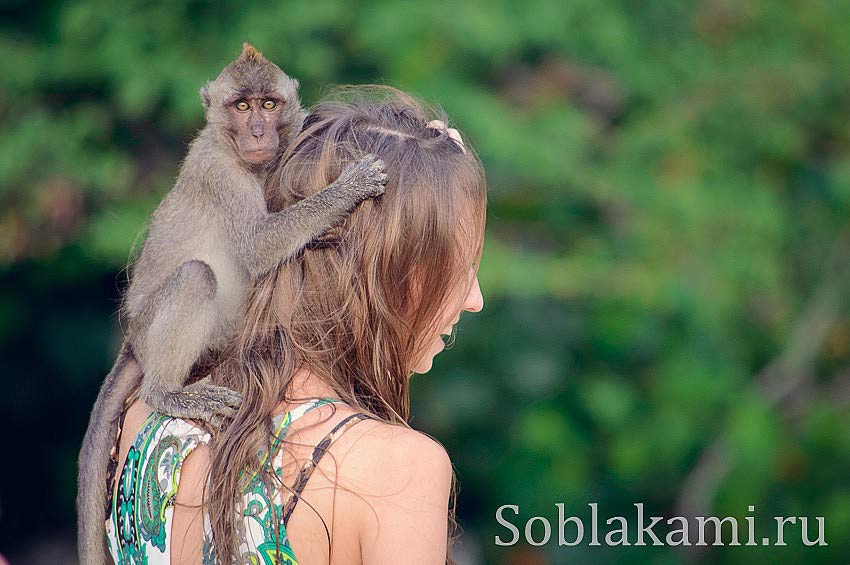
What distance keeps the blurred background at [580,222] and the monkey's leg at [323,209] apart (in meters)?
2.35

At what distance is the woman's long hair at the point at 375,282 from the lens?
1.59 meters

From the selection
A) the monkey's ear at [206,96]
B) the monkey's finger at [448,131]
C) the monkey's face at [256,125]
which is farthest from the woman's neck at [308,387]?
the monkey's ear at [206,96]

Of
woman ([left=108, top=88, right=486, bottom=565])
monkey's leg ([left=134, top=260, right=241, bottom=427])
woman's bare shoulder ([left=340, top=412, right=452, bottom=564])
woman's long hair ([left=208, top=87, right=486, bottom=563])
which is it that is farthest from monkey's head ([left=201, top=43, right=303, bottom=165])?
woman's bare shoulder ([left=340, top=412, right=452, bottom=564])

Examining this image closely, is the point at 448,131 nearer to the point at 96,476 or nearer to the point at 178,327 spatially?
the point at 178,327

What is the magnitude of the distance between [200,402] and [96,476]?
0.45m

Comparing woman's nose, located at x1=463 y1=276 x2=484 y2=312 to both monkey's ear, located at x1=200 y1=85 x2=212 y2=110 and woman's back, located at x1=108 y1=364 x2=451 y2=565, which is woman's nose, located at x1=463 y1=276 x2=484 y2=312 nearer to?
woman's back, located at x1=108 y1=364 x2=451 y2=565

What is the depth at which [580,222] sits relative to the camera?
519 cm

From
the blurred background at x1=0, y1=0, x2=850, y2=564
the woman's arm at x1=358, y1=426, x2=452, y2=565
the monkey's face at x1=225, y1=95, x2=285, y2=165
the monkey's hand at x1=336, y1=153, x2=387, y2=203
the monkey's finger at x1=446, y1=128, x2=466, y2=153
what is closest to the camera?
the woman's arm at x1=358, y1=426, x2=452, y2=565

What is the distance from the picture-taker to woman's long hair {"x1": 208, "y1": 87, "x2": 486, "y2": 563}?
5.23 ft

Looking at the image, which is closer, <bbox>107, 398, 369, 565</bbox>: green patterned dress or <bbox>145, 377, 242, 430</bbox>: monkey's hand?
<bbox>107, 398, 369, 565</bbox>: green patterned dress

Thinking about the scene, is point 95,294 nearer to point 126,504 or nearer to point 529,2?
point 529,2

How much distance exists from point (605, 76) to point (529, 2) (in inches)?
35.7

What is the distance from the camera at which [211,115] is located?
2709mm

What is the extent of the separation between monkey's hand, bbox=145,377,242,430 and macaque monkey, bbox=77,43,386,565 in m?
0.01
